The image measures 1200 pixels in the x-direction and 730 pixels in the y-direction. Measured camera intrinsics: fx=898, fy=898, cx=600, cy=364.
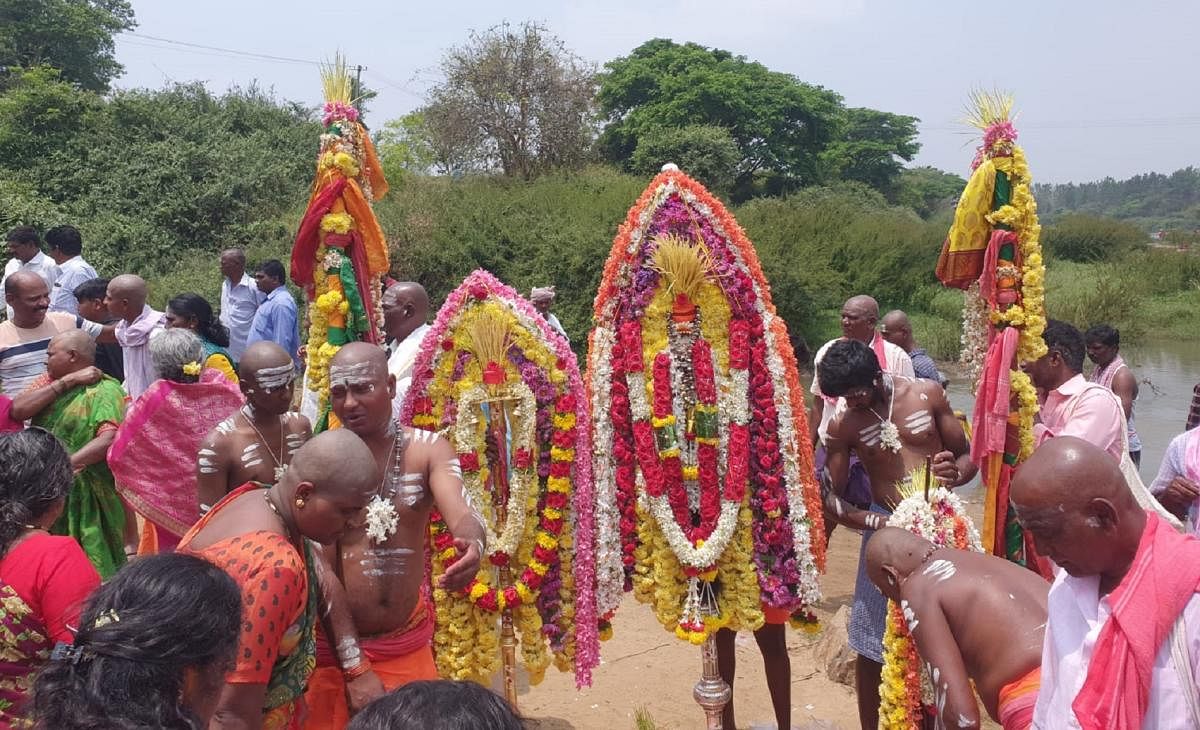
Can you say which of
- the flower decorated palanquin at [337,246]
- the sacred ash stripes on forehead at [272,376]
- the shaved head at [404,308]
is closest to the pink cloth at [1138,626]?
the sacred ash stripes on forehead at [272,376]

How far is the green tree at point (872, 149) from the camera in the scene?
3806cm

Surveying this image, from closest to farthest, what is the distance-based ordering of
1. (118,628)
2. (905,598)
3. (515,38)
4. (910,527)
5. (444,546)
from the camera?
(118,628), (905,598), (910,527), (444,546), (515,38)

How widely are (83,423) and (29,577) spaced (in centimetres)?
280

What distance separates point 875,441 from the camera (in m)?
4.59

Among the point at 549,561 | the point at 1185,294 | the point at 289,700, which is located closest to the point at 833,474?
the point at 549,561

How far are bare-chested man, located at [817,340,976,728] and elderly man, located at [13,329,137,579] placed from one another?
156 inches

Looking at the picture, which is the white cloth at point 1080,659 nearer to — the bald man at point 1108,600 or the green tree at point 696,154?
the bald man at point 1108,600

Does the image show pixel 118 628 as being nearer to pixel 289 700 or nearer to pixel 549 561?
pixel 289 700

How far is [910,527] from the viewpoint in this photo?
378 centimetres

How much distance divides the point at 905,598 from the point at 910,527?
2.26 ft

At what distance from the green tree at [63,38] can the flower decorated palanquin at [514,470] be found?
29928 millimetres

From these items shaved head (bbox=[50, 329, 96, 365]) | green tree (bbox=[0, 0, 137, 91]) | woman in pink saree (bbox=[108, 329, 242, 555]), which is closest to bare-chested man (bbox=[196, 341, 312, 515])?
woman in pink saree (bbox=[108, 329, 242, 555])

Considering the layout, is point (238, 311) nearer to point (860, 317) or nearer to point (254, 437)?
point (254, 437)

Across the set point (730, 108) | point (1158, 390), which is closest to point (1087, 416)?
point (1158, 390)
